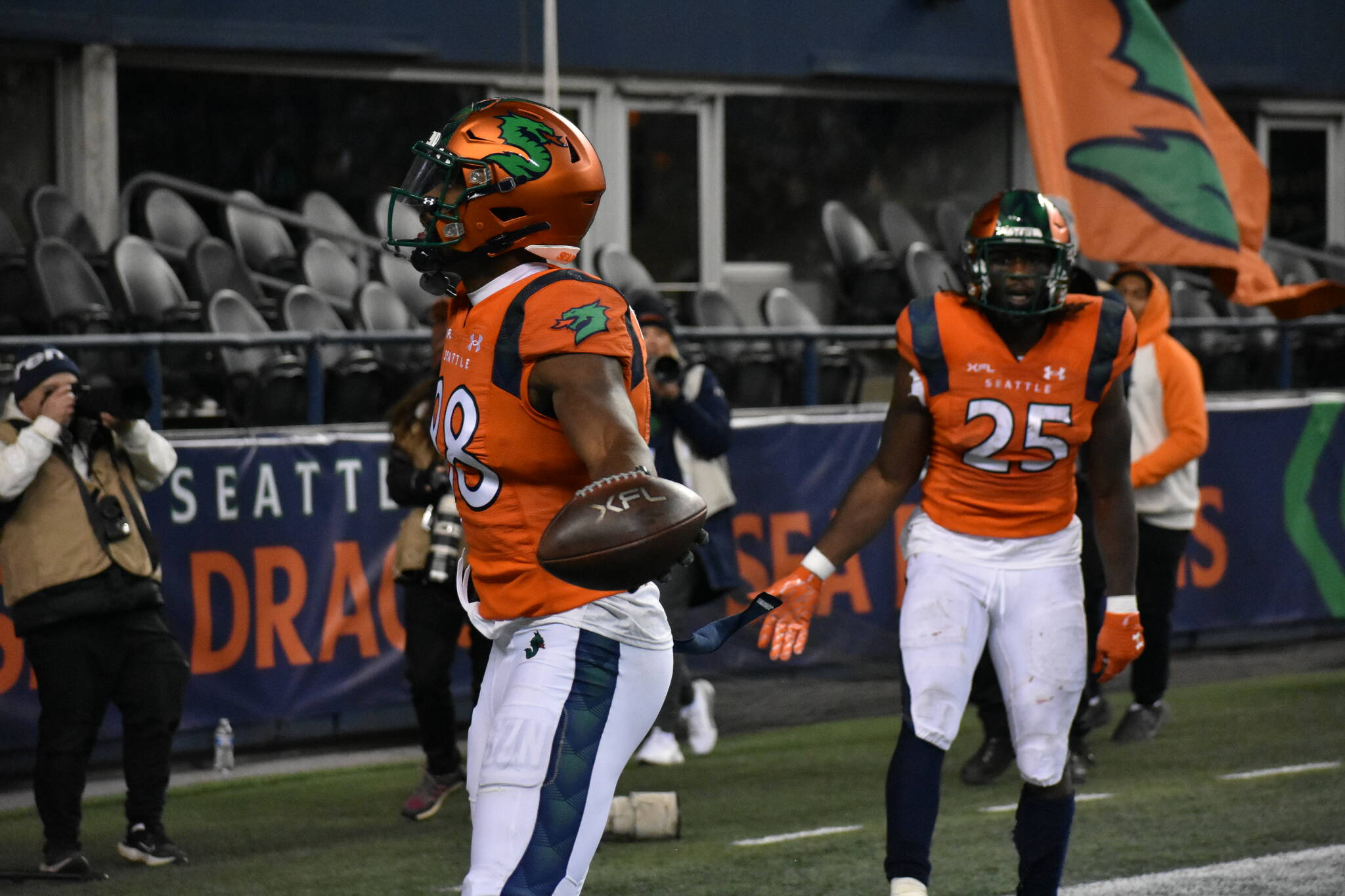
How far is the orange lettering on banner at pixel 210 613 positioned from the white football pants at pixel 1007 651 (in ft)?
13.2

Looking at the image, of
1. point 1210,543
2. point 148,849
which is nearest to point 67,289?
point 148,849

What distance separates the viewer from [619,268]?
13.1 metres

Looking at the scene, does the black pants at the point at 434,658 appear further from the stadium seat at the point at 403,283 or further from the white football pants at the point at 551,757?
the stadium seat at the point at 403,283

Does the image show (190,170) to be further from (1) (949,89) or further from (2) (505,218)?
(2) (505,218)

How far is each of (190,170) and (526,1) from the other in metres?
2.94

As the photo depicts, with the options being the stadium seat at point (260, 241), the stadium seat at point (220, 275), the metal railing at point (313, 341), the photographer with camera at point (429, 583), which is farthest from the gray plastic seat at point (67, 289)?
the photographer with camera at point (429, 583)

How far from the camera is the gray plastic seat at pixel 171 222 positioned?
12414mm

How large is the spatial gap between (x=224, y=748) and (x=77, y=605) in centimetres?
187

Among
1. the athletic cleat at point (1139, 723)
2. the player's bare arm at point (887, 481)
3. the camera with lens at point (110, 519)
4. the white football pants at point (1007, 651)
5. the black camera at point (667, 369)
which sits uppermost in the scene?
the black camera at point (667, 369)

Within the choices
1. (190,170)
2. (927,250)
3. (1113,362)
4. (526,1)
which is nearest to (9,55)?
(190,170)

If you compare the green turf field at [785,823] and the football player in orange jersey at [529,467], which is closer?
the football player in orange jersey at [529,467]

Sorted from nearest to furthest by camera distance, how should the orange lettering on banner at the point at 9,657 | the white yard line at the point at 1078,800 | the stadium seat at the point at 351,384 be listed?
the white yard line at the point at 1078,800 → the orange lettering on banner at the point at 9,657 → the stadium seat at the point at 351,384

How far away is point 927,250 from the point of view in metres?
14.5

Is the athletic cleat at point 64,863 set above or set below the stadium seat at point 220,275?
below
